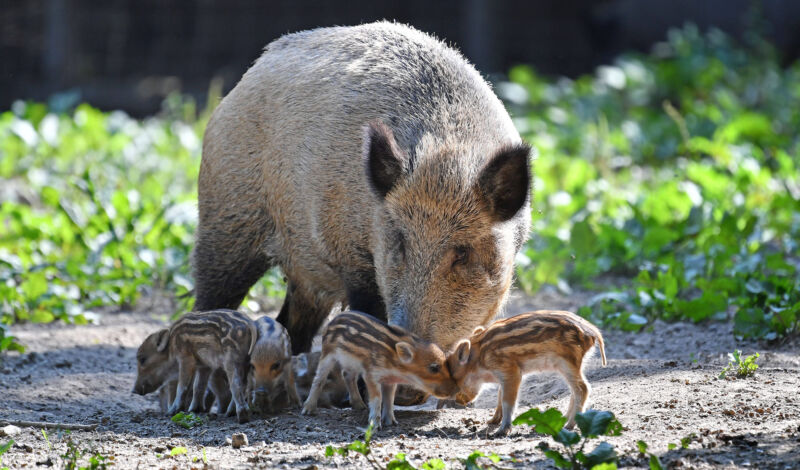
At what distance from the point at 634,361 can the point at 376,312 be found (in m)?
1.45

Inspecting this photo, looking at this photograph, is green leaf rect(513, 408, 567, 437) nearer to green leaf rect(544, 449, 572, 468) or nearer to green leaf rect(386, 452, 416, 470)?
green leaf rect(544, 449, 572, 468)

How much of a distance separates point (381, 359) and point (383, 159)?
93cm

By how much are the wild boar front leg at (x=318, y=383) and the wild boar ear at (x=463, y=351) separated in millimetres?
635

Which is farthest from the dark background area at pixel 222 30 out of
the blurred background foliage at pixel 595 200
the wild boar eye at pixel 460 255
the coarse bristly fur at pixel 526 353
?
the coarse bristly fur at pixel 526 353

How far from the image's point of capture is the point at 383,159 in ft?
16.0

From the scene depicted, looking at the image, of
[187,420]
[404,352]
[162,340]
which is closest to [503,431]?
[404,352]

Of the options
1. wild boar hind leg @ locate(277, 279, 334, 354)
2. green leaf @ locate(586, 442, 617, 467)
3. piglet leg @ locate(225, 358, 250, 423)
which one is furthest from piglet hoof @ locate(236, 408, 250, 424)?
green leaf @ locate(586, 442, 617, 467)

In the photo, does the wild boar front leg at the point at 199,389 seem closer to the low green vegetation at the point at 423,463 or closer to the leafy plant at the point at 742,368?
the low green vegetation at the point at 423,463

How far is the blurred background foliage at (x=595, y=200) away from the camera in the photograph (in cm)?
689

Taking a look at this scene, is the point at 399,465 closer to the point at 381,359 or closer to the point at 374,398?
the point at 381,359

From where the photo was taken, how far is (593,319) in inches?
262

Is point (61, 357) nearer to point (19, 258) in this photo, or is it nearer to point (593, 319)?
point (19, 258)

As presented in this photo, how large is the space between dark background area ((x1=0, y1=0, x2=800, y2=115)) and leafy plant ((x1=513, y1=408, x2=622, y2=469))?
11437 millimetres

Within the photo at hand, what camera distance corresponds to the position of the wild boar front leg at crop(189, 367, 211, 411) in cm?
532
